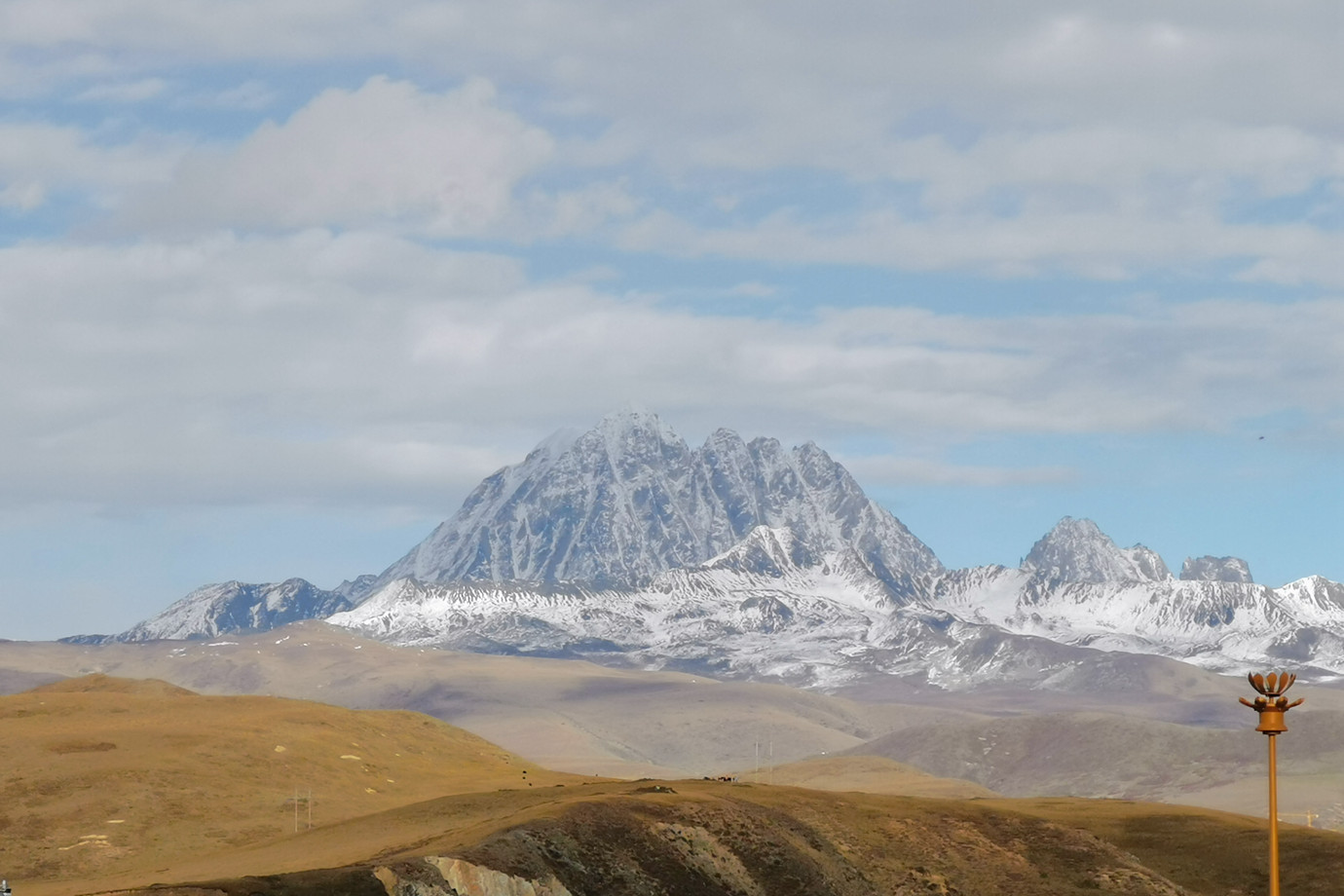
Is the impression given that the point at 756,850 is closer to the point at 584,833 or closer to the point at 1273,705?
the point at 584,833

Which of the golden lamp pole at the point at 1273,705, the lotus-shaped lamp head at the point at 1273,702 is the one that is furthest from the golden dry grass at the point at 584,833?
the lotus-shaped lamp head at the point at 1273,702

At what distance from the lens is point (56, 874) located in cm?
14875

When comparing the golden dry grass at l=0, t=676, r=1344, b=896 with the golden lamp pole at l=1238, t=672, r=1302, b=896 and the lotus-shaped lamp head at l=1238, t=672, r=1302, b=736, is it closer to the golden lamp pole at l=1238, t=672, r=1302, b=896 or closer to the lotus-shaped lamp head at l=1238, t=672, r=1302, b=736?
the golden lamp pole at l=1238, t=672, r=1302, b=896

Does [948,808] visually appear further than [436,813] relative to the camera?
Yes

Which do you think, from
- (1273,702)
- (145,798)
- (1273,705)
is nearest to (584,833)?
(145,798)

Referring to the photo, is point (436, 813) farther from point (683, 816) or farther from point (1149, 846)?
point (1149, 846)

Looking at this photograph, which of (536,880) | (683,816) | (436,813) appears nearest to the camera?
(536,880)

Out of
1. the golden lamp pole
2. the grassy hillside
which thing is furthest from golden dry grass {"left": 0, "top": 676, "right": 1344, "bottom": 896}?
the golden lamp pole

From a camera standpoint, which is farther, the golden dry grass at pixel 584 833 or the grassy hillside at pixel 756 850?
the golden dry grass at pixel 584 833

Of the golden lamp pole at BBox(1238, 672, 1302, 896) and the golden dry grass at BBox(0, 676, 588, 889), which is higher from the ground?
the golden lamp pole at BBox(1238, 672, 1302, 896)

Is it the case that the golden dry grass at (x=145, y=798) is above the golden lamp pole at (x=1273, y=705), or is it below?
below

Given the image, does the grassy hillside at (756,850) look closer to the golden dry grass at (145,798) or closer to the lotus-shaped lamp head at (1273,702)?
the golden dry grass at (145,798)

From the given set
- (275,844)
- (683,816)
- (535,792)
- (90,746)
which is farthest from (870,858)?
(90,746)

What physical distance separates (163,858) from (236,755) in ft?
135
